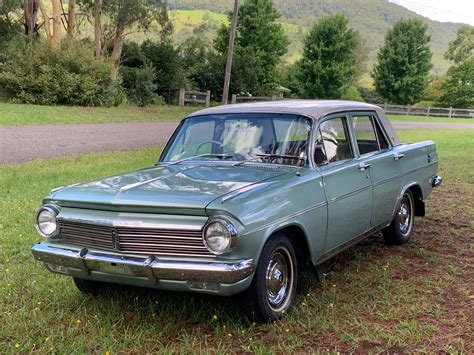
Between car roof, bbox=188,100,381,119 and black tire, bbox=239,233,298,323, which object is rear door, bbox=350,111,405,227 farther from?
black tire, bbox=239,233,298,323

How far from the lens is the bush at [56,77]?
22.2 m

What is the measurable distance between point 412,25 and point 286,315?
164 feet

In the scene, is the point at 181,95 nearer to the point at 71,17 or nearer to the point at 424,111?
the point at 71,17

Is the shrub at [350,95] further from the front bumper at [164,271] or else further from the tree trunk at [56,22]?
the front bumper at [164,271]

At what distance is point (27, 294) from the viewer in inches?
168

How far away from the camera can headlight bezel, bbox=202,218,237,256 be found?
3264 mm

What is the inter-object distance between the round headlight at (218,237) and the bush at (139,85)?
25872 mm

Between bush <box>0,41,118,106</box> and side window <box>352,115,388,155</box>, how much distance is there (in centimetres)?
1926

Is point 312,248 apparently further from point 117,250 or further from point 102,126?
point 102,126

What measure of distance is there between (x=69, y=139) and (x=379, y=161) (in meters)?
10.9

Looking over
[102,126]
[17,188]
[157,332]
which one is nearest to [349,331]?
[157,332]

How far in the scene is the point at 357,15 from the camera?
128 m

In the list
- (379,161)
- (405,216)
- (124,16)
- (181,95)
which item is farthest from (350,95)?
(379,161)

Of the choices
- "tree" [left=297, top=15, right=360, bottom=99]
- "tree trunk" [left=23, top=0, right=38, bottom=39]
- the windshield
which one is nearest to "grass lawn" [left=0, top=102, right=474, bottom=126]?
"tree trunk" [left=23, top=0, right=38, bottom=39]
